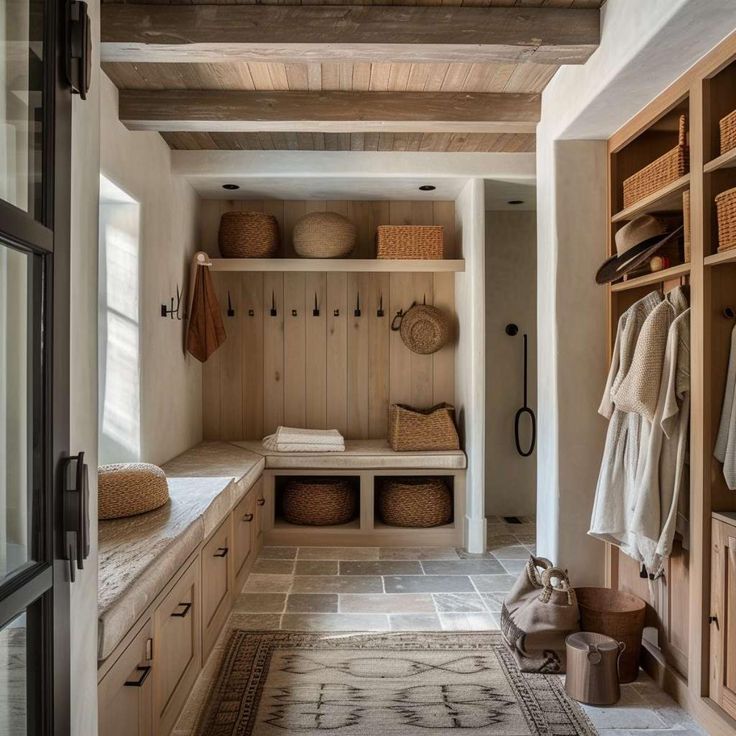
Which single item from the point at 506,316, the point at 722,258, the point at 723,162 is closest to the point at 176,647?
the point at 722,258

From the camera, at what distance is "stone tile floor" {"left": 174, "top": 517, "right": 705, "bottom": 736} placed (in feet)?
8.20

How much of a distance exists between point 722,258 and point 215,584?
245 centimetres

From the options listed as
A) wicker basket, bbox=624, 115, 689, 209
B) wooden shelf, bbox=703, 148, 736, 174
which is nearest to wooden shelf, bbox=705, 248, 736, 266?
wooden shelf, bbox=703, 148, 736, 174

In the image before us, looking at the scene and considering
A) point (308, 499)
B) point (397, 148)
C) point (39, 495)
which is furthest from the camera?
point (308, 499)

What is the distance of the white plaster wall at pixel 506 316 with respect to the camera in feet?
18.0

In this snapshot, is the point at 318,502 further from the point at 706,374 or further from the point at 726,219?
the point at 726,219

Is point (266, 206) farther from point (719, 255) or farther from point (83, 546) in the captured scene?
point (83, 546)

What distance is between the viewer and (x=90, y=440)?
125cm

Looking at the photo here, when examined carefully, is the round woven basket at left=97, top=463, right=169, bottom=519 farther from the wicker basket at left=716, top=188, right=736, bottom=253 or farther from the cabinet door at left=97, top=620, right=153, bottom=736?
the wicker basket at left=716, top=188, right=736, bottom=253

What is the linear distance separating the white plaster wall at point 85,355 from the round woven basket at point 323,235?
11.4 feet

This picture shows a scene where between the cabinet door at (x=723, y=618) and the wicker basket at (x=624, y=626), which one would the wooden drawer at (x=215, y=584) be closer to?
the wicker basket at (x=624, y=626)

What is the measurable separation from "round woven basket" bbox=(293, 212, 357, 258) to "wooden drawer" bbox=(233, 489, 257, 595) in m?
1.76

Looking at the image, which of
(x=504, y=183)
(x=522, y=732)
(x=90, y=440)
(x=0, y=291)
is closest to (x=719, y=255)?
(x=522, y=732)

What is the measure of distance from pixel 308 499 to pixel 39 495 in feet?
12.4
